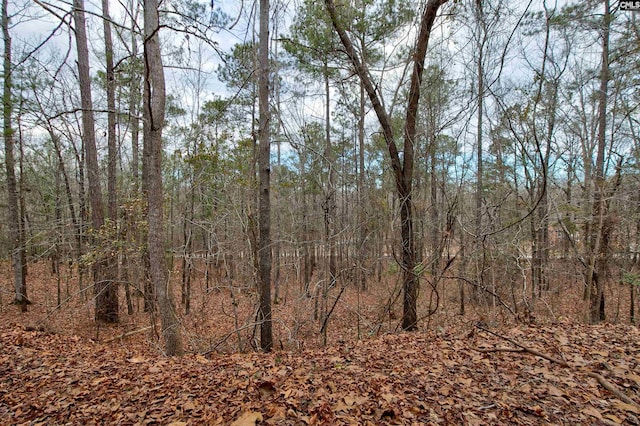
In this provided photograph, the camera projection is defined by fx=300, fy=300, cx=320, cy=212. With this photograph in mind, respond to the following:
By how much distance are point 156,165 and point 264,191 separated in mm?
1545

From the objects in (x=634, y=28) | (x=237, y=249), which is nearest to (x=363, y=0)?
(x=634, y=28)

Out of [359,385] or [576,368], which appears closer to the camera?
[359,385]

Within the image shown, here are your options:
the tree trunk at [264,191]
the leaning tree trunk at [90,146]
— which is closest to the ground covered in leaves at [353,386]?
the tree trunk at [264,191]

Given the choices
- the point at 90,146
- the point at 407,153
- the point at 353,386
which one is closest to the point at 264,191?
the point at 407,153

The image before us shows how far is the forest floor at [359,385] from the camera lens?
2.09 m

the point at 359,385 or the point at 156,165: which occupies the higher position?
the point at 156,165

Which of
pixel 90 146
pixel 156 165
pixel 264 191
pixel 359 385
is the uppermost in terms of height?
pixel 90 146

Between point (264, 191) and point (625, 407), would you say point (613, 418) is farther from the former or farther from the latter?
point (264, 191)

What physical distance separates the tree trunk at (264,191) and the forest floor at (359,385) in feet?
3.98

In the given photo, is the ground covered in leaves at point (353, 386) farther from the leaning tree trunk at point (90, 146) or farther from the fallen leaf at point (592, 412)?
the leaning tree trunk at point (90, 146)

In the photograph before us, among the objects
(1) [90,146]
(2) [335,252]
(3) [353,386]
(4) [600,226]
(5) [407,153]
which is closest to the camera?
(3) [353,386]

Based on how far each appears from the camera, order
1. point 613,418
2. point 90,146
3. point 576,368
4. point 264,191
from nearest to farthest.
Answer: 1. point 613,418
2. point 576,368
3. point 264,191
4. point 90,146

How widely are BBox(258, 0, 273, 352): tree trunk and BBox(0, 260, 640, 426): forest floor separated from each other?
121 cm

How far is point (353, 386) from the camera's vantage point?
247cm
